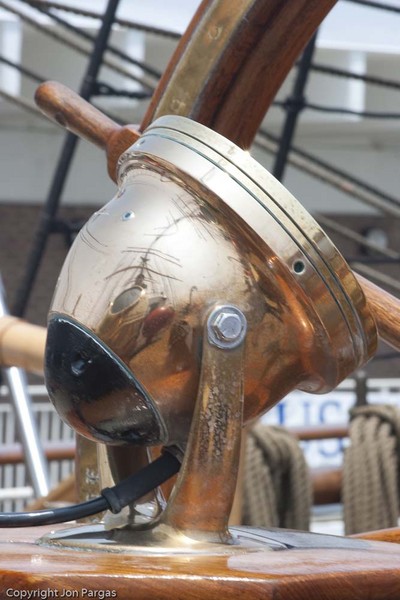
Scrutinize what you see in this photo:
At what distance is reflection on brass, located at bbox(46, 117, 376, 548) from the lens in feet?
1.61

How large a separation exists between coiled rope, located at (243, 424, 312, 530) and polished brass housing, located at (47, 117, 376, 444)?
0.89 metres

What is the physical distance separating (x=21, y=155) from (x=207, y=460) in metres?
6.50

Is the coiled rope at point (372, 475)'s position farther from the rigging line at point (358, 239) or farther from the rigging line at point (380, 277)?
the rigging line at point (380, 277)

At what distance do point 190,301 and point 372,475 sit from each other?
1.05 meters

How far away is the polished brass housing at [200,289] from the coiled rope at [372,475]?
3.19 feet

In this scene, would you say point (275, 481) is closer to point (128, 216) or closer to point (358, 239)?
point (128, 216)

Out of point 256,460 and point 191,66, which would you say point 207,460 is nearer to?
point 191,66

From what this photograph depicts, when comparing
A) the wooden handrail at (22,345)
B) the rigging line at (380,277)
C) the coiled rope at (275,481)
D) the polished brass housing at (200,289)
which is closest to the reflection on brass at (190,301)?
the polished brass housing at (200,289)

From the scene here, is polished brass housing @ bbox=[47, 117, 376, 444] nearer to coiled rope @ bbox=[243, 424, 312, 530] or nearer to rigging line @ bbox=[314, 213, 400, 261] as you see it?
coiled rope @ bbox=[243, 424, 312, 530]

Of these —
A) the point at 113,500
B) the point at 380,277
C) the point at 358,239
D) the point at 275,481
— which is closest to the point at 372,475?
the point at 275,481

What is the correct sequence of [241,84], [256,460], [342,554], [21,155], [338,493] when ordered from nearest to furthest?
[342,554]
[241,84]
[256,460]
[338,493]
[21,155]

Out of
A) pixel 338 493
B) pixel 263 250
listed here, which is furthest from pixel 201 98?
pixel 338 493

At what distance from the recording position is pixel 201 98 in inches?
23.8

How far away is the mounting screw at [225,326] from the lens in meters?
0.49
